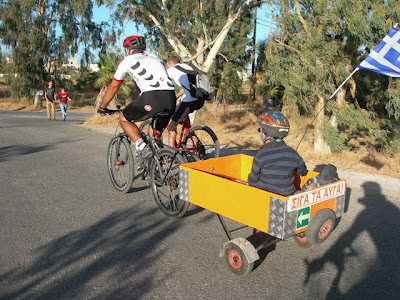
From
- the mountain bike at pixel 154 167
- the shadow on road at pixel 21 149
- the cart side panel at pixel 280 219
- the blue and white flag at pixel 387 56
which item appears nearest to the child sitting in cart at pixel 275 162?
the cart side panel at pixel 280 219

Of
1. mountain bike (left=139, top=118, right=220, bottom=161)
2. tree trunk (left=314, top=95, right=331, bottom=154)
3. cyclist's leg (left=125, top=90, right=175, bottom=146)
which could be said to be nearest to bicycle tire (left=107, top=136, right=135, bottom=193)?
cyclist's leg (left=125, top=90, right=175, bottom=146)

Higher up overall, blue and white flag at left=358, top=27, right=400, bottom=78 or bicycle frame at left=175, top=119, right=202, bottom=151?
blue and white flag at left=358, top=27, right=400, bottom=78

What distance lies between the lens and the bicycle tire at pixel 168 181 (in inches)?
193

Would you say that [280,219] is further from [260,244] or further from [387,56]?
[387,56]

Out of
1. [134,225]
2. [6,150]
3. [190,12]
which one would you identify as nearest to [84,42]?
[190,12]

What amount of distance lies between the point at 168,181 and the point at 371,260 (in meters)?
2.52

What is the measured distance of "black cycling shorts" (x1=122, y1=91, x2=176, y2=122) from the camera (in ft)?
17.1

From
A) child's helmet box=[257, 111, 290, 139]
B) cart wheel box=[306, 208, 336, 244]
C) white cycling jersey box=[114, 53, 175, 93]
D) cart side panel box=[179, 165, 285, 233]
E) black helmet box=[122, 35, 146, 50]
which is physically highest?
black helmet box=[122, 35, 146, 50]

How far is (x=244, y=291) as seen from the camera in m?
3.31

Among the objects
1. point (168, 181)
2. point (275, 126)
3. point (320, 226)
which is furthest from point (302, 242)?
point (168, 181)

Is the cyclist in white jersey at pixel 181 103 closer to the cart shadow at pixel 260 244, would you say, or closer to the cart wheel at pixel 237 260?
the cart shadow at pixel 260 244

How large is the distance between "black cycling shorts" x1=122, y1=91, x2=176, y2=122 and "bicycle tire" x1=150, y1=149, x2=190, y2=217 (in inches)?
22.5

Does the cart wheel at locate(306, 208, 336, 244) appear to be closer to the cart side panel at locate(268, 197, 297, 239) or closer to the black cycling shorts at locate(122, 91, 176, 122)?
the cart side panel at locate(268, 197, 297, 239)

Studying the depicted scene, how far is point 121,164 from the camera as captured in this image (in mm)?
6004
